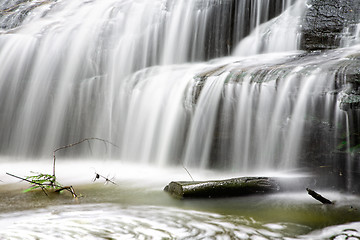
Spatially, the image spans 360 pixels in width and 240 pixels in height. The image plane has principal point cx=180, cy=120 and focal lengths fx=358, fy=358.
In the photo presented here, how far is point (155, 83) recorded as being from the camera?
7.09m

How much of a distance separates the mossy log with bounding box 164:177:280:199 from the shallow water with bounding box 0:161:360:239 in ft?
0.34

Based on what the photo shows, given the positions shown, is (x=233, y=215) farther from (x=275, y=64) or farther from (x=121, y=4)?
(x=121, y=4)

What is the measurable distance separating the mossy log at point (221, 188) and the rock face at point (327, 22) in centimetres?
429

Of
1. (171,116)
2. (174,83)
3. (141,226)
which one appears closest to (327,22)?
(174,83)

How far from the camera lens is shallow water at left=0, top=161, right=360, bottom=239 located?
2.68m

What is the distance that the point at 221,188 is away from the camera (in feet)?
12.7

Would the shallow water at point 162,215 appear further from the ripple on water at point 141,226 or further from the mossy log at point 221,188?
the mossy log at point 221,188

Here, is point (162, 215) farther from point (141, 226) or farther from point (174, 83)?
point (174, 83)

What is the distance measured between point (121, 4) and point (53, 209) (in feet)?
26.4

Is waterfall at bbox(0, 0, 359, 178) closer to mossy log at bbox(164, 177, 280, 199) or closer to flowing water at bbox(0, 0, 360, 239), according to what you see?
flowing water at bbox(0, 0, 360, 239)

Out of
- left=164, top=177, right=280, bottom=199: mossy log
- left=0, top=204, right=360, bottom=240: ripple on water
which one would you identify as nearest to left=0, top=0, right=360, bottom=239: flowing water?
left=0, top=204, right=360, bottom=240: ripple on water

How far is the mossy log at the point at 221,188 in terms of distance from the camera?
3830mm

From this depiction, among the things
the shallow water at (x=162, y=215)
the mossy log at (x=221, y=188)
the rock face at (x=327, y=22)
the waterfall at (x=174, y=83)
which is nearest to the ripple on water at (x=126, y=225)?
the shallow water at (x=162, y=215)

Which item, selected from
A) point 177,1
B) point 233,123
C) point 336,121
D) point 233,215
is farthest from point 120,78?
point 233,215
